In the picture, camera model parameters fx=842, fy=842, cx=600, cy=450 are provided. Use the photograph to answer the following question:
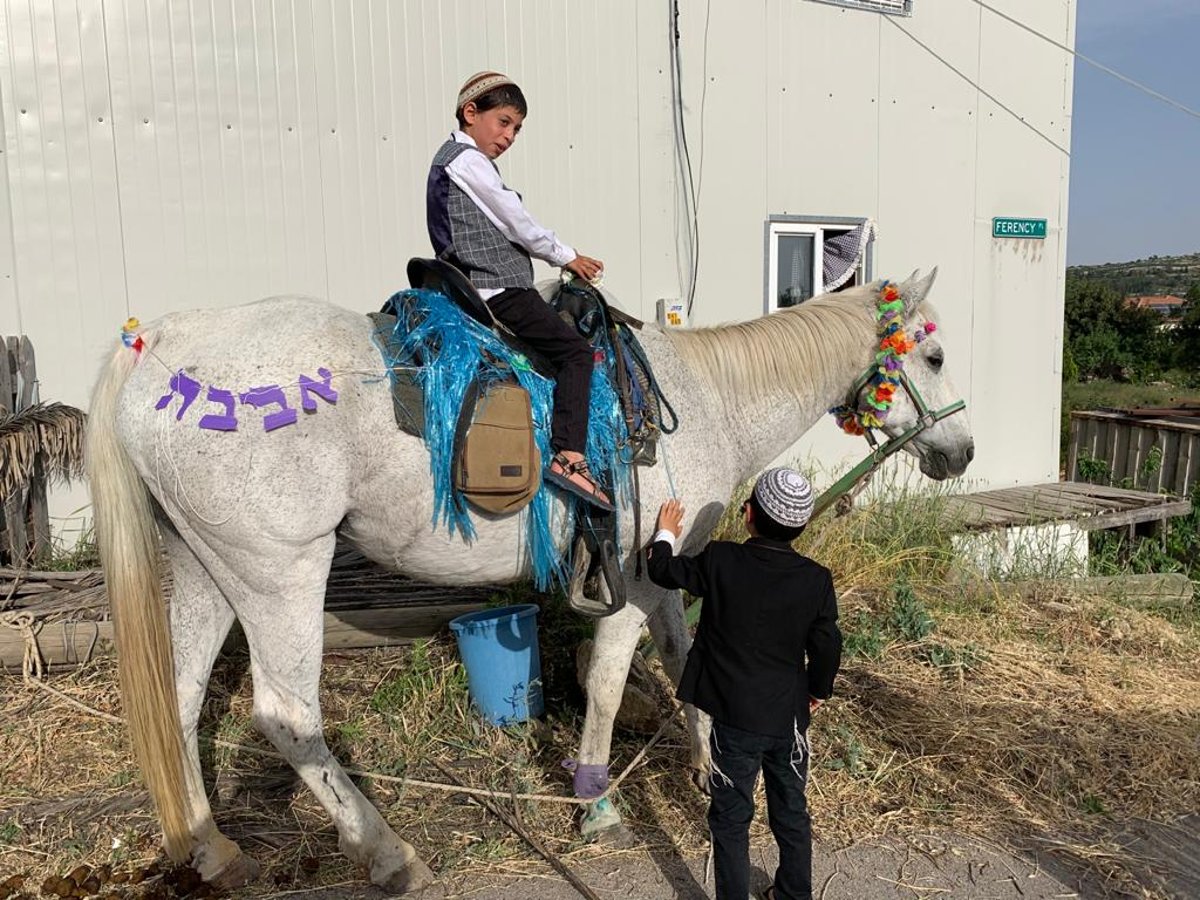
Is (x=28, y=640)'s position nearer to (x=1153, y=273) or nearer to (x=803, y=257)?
(x=803, y=257)

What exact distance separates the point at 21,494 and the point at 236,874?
325cm

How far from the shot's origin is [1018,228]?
7.67 m

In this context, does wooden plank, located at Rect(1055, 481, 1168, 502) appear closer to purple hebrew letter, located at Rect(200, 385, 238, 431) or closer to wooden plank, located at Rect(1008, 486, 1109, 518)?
wooden plank, located at Rect(1008, 486, 1109, 518)

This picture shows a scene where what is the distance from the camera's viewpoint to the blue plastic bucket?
3709 mm

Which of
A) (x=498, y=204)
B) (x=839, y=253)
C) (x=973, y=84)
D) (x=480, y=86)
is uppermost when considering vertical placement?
(x=973, y=84)

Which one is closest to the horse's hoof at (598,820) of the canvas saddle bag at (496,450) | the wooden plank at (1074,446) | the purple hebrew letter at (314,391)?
the canvas saddle bag at (496,450)

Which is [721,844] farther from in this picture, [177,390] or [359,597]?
[359,597]

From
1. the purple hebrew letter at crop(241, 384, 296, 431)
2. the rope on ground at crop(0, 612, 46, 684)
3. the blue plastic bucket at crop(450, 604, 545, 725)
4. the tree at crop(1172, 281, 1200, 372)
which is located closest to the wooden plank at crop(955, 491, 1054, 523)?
the blue plastic bucket at crop(450, 604, 545, 725)

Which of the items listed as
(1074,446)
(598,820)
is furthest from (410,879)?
(1074,446)

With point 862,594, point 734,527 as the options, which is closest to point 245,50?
point 734,527

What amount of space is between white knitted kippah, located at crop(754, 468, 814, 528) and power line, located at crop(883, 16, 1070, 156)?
6.21 m

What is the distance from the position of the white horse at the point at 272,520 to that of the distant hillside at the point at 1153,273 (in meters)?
86.3

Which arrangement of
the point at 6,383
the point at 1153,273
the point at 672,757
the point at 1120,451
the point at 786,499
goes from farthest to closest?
the point at 1153,273 < the point at 1120,451 < the point at 6,383 < the point at 672,757 < the point at 786,499

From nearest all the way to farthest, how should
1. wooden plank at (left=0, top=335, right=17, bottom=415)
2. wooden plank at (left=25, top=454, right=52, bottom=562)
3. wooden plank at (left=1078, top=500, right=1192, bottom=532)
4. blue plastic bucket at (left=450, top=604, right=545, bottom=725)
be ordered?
blue plastic bucket at (left=450, top=604, right=545, bottom=725), wooden plank at (left=0, top=335, right=17, bottom=415), wooden plank at (left=25, top=454, right=52, bottom=562), wooden plank at (left=1078, top=500, right=1192, bottom=532)
